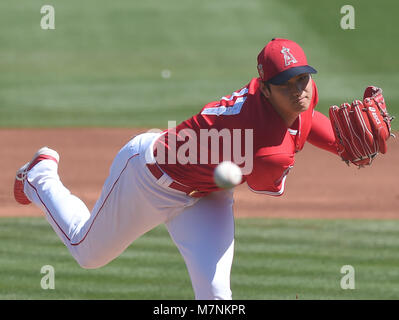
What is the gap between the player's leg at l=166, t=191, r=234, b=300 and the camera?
14.4ft

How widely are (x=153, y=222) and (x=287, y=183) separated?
17.6ft

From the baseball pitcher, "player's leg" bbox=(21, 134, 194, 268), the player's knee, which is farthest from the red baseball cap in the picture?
the player's knee

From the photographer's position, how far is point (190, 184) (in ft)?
14.8

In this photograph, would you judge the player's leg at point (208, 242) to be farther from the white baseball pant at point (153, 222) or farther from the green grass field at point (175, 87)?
the green grass field at point (175, 87)

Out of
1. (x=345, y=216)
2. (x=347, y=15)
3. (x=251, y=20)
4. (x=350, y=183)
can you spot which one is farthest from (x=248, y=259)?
(x=347, y=15)

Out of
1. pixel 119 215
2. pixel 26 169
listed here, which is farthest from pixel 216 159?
pixel 26 169

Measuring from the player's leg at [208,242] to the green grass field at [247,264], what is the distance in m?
1.37

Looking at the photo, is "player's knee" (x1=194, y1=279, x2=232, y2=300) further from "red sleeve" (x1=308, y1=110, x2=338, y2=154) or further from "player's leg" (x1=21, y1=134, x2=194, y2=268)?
"red sleeve" (x1=308, y1=110, x2=338, y2=154)

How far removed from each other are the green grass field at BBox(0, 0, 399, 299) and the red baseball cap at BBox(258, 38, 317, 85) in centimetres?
217

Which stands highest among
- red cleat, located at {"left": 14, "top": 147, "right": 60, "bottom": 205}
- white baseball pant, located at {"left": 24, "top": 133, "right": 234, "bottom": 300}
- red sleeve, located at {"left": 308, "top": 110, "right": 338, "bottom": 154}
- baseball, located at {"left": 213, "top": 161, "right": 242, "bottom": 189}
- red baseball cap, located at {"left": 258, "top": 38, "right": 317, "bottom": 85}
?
red baseball cap, located at {"left": 258, "top": 38, "right": 317, "bottom": 85}

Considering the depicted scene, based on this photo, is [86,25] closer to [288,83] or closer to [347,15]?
[347,15]

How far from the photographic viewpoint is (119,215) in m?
4.68

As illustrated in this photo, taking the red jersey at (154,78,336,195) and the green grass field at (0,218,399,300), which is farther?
the green grass field at (0,218,399,300)

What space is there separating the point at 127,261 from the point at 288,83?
119 inches
